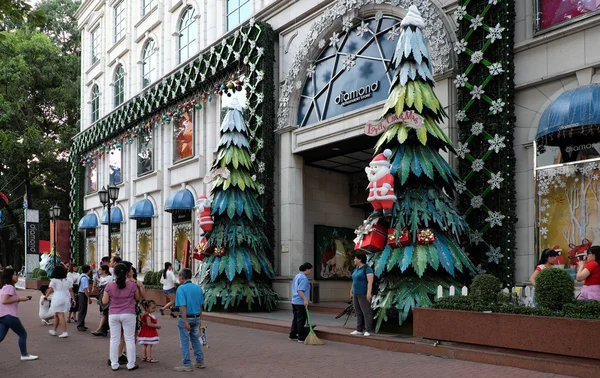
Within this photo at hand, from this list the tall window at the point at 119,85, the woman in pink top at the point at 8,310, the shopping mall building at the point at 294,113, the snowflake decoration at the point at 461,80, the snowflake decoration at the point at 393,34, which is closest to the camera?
the woman in pink top at the point at 8,310

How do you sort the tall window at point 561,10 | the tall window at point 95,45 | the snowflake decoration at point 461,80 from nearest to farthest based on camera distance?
1. the tall window at point 561,10
2. the snowflake decoration at point 461,80
3. the tall window at point 95,45

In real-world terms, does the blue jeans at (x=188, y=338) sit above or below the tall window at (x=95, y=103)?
below

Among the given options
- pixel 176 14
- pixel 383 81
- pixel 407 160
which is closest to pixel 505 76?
pixel 407 160

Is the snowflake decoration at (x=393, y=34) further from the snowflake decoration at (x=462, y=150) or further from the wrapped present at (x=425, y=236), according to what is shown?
the wrapped present at (x=425, y=236)

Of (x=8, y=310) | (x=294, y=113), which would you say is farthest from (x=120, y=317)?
(x=294, y=113)

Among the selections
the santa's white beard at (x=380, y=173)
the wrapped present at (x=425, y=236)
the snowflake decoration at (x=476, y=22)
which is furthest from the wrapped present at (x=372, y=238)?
the snowflake decoration at (x=476, y=22)

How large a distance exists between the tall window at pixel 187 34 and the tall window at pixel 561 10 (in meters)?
16.5

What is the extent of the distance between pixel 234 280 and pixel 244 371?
29.6 ft

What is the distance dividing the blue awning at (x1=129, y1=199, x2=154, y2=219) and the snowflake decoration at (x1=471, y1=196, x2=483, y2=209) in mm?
18123

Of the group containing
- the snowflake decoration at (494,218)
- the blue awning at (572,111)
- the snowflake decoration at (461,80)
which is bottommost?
the snowflake decoration at (494,218)

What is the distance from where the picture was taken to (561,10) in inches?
500

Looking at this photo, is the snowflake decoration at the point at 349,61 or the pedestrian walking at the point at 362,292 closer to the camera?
the pedestrian walking at the point at 362,292

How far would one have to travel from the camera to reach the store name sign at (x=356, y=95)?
1705 centimetres

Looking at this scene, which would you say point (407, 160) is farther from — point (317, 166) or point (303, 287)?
point (317, 166)
